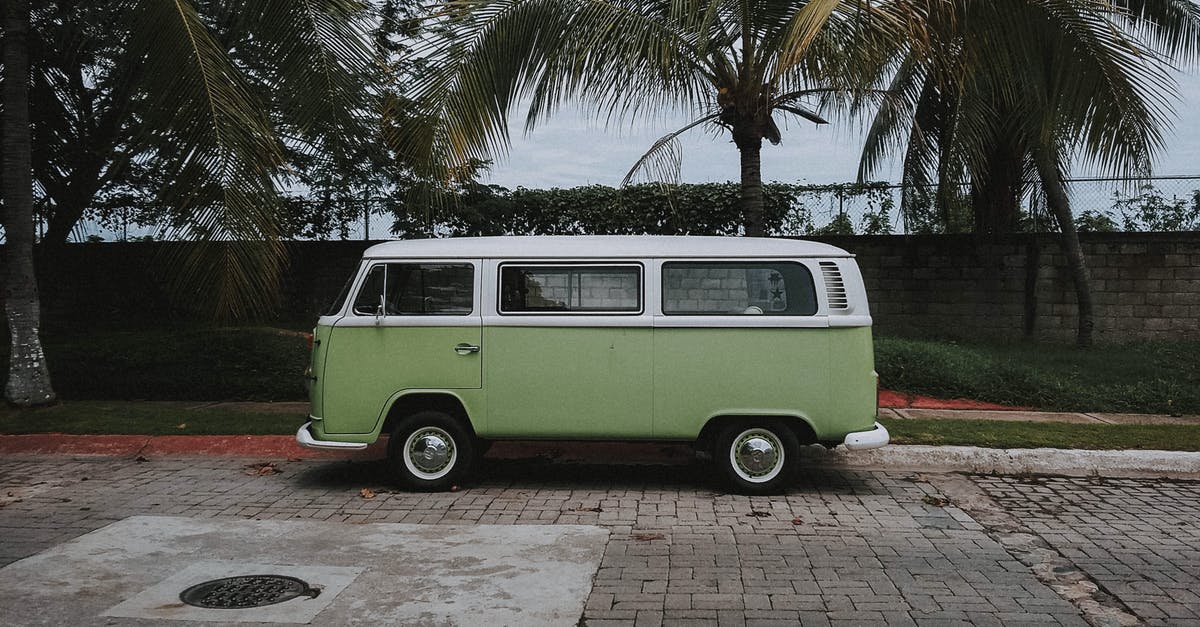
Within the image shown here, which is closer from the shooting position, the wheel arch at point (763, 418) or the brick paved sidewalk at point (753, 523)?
the brick paved sidewalk at point (753, 523)

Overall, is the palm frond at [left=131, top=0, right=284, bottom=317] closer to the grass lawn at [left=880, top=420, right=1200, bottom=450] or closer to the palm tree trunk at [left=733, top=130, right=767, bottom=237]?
the palm tree trunk at [left=733, top=130, right=767, bottom=237]

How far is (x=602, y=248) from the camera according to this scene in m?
7.02

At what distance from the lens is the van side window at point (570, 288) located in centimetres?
698

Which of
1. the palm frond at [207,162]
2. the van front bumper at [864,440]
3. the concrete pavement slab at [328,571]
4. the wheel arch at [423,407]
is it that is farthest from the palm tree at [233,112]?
the van front bumper at [864,440]

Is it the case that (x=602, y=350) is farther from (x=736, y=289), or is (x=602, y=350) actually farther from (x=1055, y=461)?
(x=1055, y=461)

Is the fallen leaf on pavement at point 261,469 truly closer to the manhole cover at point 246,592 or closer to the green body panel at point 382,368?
the green body panel at point 382,368

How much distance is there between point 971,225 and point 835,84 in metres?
8.12

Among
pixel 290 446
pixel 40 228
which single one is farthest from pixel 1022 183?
pixel 40 228

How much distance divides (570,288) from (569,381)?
72 cm

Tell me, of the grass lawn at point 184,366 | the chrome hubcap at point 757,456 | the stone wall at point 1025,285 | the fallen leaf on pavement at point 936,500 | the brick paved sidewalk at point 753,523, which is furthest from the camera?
the stone wall at point 1025,285

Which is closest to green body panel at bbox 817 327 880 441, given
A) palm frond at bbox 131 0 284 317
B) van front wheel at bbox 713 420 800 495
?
van front wheel at bbox 713 420 800 495

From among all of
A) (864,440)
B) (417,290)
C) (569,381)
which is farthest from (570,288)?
(864,440)

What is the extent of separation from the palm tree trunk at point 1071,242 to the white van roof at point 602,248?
8.64m

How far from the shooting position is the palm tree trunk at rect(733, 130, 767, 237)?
977 cm
